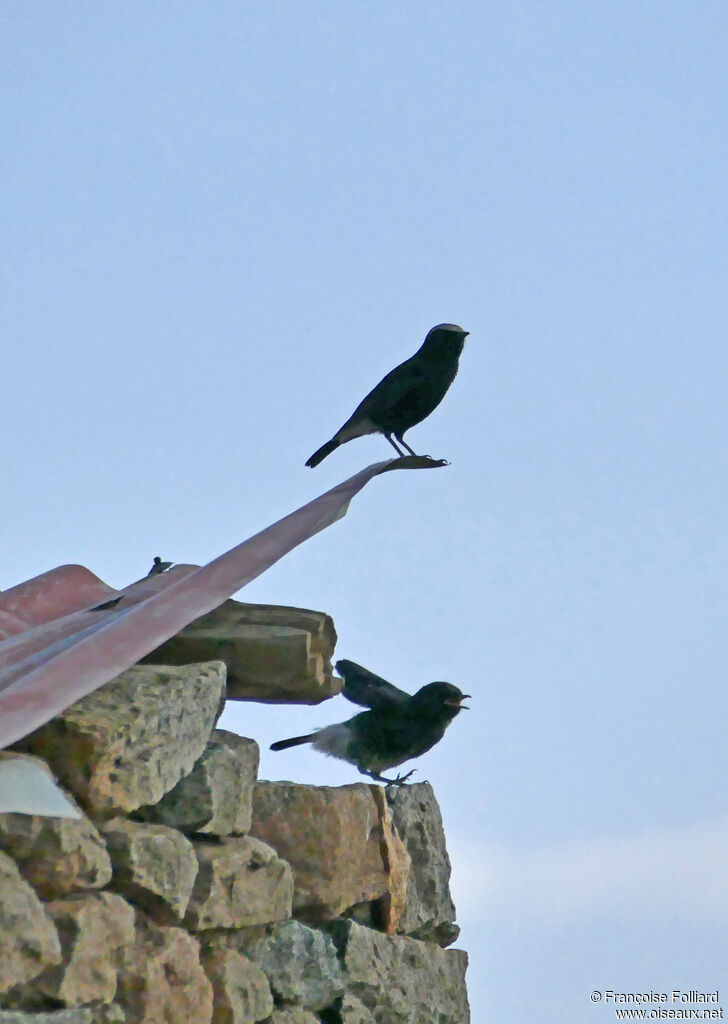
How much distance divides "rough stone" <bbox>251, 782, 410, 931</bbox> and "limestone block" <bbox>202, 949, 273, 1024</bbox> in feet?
1.10

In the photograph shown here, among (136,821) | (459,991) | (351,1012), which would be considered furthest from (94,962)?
(459,991)

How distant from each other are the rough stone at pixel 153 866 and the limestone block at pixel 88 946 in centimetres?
7

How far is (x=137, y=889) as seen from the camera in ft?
9.04

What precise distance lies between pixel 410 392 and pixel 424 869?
6.55 ft

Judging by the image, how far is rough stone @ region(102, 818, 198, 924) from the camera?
2719 mm

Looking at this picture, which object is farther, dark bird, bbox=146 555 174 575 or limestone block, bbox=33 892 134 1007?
dark bird, bbox=146 555 174 575

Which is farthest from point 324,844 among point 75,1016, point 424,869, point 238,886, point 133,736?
point 75,1016

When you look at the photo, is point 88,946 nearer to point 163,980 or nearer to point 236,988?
point 163,980

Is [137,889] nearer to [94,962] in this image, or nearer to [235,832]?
[94,962]

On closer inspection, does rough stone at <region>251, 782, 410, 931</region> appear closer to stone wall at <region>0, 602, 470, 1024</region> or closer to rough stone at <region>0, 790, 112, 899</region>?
stone wall at <region>0, 602, 470, 1024</region>

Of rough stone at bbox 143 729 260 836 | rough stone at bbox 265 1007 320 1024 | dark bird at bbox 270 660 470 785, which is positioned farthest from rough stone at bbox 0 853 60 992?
dark bird at bbox 270 660 470 785

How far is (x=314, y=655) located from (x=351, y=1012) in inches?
37.3

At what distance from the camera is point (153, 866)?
2781 mm

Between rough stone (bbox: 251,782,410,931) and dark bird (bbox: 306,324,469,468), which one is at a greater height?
dark bird (bbox: 306,324,469,468)
